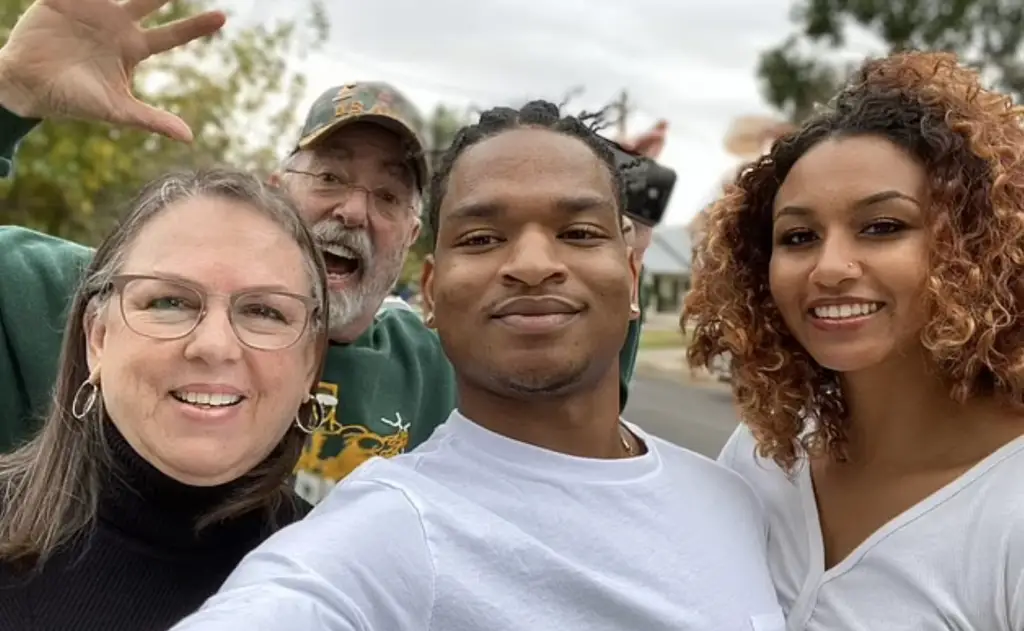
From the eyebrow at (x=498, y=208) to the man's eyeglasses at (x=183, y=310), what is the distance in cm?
41

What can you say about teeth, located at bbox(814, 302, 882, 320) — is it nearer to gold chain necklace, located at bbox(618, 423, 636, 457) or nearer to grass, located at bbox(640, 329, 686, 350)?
gold chain necklace, located at bbox(618, 423, 636, 457)

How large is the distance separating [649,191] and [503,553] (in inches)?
83.1

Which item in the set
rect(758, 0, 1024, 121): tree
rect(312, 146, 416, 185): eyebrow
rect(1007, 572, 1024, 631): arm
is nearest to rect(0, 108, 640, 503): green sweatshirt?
rect(312, 146, 416, 185): eyebrow

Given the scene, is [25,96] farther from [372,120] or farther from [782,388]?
[782,388]

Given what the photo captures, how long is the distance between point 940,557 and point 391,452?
60.5 inches

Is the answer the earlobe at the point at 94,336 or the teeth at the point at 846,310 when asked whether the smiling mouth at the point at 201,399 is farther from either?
the teeth at the point at 846,310

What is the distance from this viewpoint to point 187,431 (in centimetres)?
189

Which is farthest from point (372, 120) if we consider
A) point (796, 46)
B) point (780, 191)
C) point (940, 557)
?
point (796, 46)

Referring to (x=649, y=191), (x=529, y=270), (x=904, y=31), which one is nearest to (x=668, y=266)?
(x=904, y=31)

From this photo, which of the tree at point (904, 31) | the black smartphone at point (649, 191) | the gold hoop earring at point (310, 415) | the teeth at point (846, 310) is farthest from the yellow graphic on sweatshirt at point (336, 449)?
the tree at point (904, 31)

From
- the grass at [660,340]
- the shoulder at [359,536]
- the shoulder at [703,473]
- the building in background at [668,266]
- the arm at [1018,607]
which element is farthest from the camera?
the building in background at [668,266]

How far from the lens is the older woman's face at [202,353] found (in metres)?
1.88

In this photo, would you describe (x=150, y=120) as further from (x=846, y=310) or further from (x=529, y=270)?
(x=846, y=310)

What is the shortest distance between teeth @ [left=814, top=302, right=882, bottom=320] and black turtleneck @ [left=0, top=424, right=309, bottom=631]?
1.31 metres
